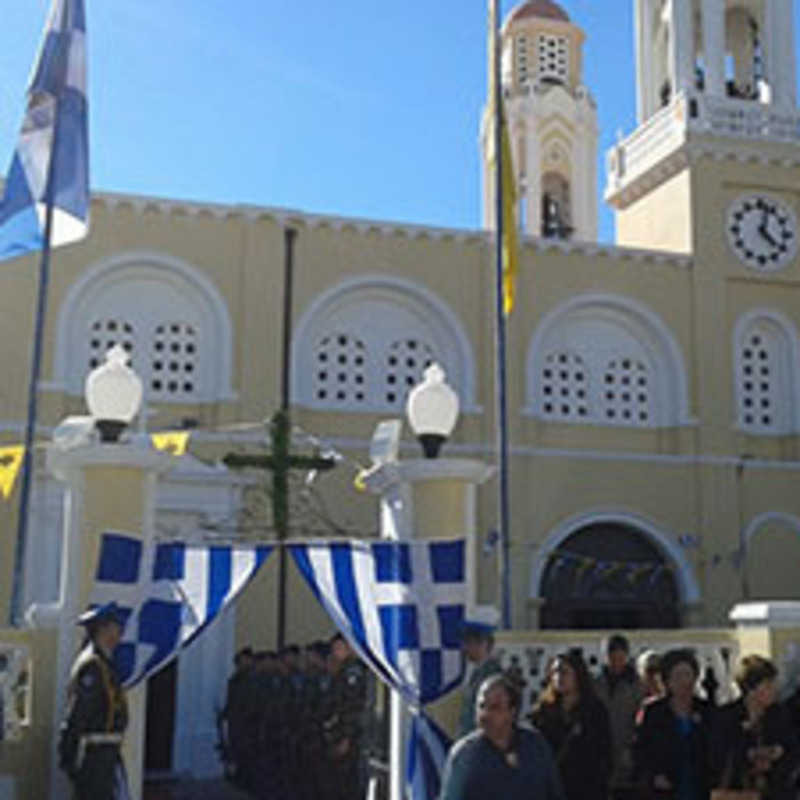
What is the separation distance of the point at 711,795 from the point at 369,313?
47.3 ft

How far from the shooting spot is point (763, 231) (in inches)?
893

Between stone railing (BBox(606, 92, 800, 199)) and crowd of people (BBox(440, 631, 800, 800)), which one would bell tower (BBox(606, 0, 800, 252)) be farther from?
crowd of people (BBox(440, 631, 800, 800))

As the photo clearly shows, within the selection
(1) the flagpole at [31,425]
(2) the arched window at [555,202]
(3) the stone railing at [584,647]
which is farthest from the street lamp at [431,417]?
(2) the arched window at [555,202]

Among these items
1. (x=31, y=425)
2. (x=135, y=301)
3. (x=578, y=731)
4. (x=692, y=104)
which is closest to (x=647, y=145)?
(x=692, y=104)

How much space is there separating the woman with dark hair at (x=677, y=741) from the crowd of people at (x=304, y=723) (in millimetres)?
3352

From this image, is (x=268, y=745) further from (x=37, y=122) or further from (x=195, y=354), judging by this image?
(x=195, y=354)

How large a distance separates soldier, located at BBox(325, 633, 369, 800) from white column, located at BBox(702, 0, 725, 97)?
54.2 ft

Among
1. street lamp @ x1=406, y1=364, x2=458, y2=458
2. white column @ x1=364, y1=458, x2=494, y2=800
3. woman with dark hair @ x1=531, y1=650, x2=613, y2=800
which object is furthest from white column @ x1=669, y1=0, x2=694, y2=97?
woman with dark hair @ x1=531, y1=650, x2=613, y2=800

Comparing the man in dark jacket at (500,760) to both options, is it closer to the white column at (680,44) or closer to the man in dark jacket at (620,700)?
the man in dark jacket at (620,700)

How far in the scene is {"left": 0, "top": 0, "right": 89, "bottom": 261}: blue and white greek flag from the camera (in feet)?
40.7

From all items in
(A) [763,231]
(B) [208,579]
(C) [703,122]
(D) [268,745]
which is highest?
(C) [703,122]

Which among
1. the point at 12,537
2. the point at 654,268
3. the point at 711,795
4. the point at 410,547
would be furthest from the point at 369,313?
the point at 711,795

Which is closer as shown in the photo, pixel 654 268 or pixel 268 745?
pixel 268 745

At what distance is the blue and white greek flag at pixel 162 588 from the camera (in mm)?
8031
